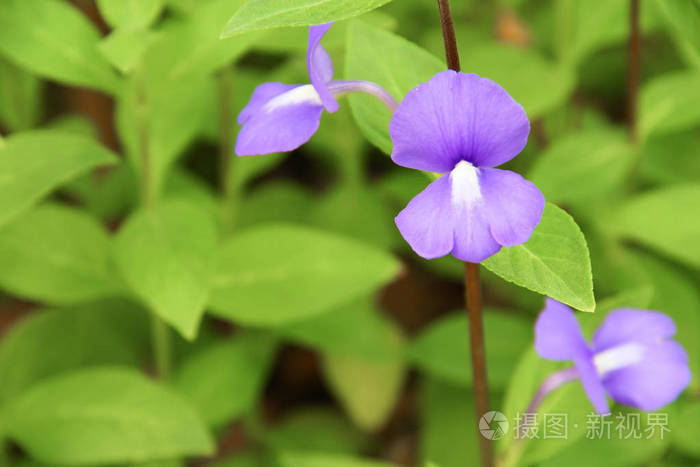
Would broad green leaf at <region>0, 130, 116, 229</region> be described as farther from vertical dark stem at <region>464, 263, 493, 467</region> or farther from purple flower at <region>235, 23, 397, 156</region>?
vertical dark stem at <region>464, 263, 493, 467</region>

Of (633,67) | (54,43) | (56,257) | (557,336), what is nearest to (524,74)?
(633,67)

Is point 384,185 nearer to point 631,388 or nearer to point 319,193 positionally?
point 319,193

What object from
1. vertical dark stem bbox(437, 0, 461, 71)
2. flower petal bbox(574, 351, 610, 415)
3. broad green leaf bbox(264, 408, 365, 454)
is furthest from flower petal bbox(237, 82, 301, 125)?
broad green leaf bbox(264, 408, 365, 454)

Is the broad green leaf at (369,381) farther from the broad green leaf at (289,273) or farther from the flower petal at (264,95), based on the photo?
the flower petal at (264,95)

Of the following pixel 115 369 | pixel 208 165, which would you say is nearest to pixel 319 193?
pixel 208 165

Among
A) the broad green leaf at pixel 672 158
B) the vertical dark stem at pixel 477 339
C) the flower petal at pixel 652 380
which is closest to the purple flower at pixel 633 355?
the flower petal at pixel 652 380
